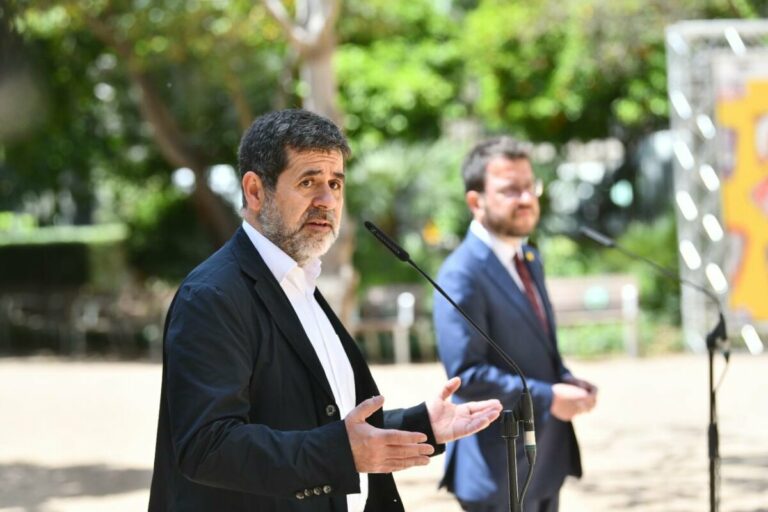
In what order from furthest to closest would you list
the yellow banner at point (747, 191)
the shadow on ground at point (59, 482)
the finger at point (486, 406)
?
1. the yellow banner at point (747, 191)
2. the shadow on ground at point (59, 482)
3. the finger at point (486, 406)

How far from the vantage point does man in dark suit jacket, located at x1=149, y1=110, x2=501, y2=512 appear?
9.28 ft

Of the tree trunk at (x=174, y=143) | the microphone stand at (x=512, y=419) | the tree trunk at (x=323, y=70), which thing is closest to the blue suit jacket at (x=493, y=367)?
the microphone stand at (x=512, y=419)

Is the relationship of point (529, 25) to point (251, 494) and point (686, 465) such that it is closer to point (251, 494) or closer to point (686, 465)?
point (686, 465)

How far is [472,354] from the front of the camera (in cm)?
466

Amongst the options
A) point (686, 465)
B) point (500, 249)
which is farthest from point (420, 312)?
point (500, 249)

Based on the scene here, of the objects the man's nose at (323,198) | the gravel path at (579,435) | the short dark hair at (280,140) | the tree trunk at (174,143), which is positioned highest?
the tree trunk at (174,143)

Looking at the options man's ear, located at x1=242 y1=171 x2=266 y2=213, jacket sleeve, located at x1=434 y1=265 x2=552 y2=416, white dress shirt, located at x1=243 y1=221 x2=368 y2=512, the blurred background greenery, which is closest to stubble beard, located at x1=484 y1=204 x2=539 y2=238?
jacket sleeve, located at x1=434 y1=265 x2=552 y2=416

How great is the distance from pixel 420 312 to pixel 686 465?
331 inches

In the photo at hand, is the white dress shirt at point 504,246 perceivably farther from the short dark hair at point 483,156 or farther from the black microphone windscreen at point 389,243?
the black microphone windscreen at point 389,243

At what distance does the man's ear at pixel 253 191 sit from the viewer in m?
3.23

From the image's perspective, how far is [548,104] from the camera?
20953 millimetres

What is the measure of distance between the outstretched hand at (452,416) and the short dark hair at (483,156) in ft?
6.02

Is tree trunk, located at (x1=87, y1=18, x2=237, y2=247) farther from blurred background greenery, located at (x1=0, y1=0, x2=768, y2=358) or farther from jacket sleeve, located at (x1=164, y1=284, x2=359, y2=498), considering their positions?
jacket sleeve, located at (x1=164, y1=284, x2=359, y2=498)

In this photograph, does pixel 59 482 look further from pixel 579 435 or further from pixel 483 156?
pixel 483 156
